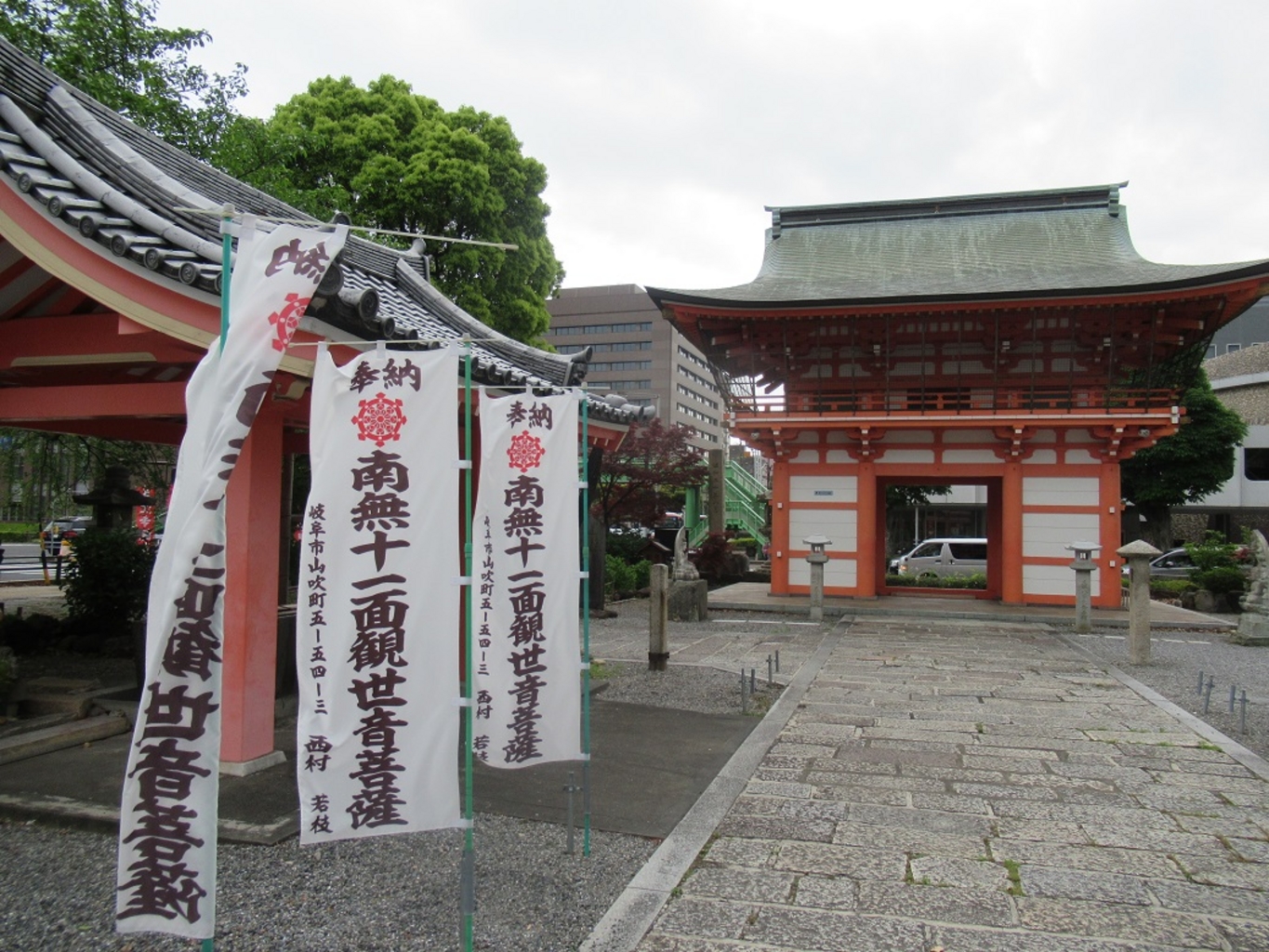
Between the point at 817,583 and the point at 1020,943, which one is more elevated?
the point at 817,583

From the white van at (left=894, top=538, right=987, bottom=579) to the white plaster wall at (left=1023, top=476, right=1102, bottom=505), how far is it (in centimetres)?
1021

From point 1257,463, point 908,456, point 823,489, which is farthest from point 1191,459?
point 823,489

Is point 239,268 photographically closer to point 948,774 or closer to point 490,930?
point 490,930

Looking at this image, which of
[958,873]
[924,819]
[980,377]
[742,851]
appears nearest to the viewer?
[958,873]

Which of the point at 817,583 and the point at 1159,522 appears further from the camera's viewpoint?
the point at 1159,522

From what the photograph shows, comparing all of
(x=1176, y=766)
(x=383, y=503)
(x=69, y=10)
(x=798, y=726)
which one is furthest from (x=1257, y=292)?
(x=69, y=10)

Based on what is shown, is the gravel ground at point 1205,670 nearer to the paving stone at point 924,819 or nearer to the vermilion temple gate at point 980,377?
the vermilion temple gate at point 980,377

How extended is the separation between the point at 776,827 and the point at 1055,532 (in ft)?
45.1

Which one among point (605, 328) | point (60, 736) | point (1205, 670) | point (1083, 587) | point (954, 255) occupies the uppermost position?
point (605, 328)

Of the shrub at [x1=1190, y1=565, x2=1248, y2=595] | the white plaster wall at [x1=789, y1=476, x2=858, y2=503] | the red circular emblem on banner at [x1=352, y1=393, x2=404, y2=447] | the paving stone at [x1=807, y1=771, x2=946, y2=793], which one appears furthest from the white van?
the red circular emblem on banner at [x1=352, y1=393, x2=404, y2=447]

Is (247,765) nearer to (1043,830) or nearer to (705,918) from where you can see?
(705,918)

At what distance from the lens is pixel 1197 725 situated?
7.58 metres

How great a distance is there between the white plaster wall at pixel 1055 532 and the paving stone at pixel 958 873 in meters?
13.5

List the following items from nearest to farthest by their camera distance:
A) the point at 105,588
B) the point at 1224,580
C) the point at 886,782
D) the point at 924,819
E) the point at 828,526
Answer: the point at 924,819 → the point at 886,782 → the point at 105,588 → the point at 828,526 → the point at 1224,580
